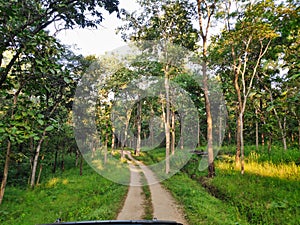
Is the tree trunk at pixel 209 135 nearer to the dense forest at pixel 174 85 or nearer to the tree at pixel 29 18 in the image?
the dense forest at pixel 174 85

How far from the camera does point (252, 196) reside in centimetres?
973

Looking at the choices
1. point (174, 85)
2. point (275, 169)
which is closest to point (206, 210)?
point (275, 169)

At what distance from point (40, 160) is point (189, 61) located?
16.5m

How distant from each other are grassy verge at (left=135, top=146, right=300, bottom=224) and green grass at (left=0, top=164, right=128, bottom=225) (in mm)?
3417

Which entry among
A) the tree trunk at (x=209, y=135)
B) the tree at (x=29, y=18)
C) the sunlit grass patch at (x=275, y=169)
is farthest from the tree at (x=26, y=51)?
the tree trunk at (x=209, y=135)

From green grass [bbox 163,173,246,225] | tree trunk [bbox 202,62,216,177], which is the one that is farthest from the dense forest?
green grass [bbox 163,173,246,225]

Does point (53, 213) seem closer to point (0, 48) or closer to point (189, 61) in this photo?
point (0, 48)

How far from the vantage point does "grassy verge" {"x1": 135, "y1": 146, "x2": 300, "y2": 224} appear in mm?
7797

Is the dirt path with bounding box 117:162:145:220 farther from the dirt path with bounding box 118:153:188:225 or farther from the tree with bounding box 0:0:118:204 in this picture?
the tree with bounding box 0:0:118:204

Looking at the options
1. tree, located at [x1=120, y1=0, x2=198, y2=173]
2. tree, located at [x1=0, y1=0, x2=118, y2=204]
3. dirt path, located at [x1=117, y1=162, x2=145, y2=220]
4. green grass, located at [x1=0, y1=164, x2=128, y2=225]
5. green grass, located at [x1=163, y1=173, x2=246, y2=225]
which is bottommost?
green grass, located at [x1=0, y1=164, x2=128, y2=225]

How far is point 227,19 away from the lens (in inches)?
589

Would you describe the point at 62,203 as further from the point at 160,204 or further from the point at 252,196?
the point at 252,196

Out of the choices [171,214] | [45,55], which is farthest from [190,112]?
[45,55]

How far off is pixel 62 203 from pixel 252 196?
1003 cm
